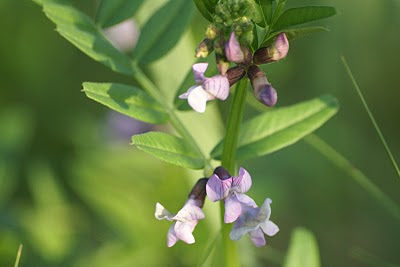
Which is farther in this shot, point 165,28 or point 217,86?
Answer: point 165,28

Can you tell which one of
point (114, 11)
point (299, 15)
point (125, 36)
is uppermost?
point (299, 15)

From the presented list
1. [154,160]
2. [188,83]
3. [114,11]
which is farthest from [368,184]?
[154,160]

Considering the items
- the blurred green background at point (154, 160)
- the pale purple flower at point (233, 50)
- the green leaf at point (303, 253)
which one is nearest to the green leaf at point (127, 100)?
the pale purple flower at point (233, 50)

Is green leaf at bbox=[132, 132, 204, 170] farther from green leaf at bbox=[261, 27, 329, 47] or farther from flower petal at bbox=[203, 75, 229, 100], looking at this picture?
green leaf at bbox=[261, 27, 329, 47]

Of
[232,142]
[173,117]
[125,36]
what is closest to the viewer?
[232,142]

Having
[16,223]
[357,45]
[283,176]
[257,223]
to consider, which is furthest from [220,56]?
[357,45]

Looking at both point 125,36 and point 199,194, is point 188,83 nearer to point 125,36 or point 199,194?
point 199,194

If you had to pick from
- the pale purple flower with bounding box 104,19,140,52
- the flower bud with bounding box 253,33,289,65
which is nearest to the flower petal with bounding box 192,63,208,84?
the flower bud with bounding box 253,33,289,65

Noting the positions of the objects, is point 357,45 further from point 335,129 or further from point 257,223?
point 257,223
